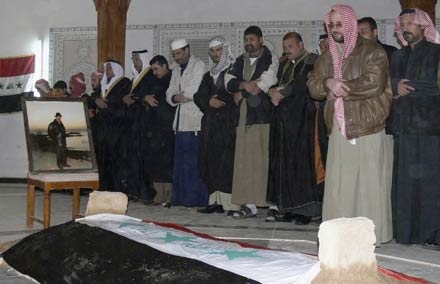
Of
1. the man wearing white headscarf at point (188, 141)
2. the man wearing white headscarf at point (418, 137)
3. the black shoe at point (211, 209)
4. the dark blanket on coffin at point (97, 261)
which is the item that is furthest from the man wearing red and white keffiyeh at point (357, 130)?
the man wearing white headscarf at point (188, 141)

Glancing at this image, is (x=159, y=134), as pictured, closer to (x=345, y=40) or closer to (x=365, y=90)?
(x=345, y=40)

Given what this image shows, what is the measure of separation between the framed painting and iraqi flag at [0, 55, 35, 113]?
5070mm

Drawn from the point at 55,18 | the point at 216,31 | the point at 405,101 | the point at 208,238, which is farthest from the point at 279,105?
the point at 55,18

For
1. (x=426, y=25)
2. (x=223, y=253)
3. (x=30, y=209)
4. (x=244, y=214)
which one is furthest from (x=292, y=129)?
(x=223, y=253)

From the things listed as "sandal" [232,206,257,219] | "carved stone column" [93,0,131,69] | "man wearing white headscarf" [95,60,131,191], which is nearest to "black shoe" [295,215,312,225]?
"sandal" [232,206,257,219]

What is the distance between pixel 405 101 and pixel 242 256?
231 centimetres

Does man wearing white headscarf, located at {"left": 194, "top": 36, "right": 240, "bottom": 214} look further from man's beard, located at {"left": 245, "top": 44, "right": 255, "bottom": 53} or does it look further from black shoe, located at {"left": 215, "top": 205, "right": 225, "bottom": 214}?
man's beard, located at {"left": 245, "top": 44, "right": 255, "bottom": 53}

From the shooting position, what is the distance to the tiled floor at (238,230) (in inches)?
148

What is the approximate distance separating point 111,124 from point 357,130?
397 cm

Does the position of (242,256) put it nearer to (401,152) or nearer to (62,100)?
(401,152)

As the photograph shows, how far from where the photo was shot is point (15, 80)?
1014cm

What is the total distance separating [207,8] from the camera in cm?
924

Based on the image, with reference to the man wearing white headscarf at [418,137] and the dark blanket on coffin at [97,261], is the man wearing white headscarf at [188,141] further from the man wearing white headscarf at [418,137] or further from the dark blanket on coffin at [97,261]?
the dark blanket on coffin at [97,261]

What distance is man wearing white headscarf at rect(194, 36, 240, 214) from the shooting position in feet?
20.0
